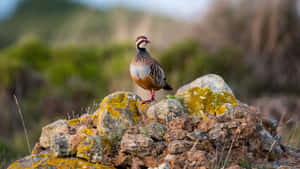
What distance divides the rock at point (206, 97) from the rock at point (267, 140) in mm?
473

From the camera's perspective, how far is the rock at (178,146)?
11.6 ft

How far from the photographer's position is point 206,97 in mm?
4195

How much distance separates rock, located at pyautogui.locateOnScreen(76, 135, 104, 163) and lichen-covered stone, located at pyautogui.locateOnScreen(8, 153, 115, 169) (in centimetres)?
6

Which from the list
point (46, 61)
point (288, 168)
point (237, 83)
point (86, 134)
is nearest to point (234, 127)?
point (288, 168)

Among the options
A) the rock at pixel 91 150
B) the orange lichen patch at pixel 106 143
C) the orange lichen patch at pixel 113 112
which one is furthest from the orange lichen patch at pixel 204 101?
the rock at pixel 91 150

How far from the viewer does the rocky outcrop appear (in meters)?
3.59

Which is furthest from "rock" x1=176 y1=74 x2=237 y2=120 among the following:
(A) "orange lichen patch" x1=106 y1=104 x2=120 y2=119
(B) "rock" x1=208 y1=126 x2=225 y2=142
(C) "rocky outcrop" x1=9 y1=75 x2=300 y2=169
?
(A) "orange lichen patch" x1=106 y1=104 x2=120 y2=119

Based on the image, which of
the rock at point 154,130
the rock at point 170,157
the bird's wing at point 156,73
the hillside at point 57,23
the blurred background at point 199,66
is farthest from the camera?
the hillside at point 57,23

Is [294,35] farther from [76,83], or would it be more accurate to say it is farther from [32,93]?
[32,93]

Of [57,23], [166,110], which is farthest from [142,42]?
[57,23]

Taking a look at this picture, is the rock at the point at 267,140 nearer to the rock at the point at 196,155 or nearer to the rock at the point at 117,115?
the rock at the point at 196,155

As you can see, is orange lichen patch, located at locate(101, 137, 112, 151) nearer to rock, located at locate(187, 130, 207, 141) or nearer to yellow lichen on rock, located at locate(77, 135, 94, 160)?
yellow lichen on rock, located at locate(77, 135, 94, 160)

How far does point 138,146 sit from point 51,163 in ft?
3.43

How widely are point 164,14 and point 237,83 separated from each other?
4.25m
